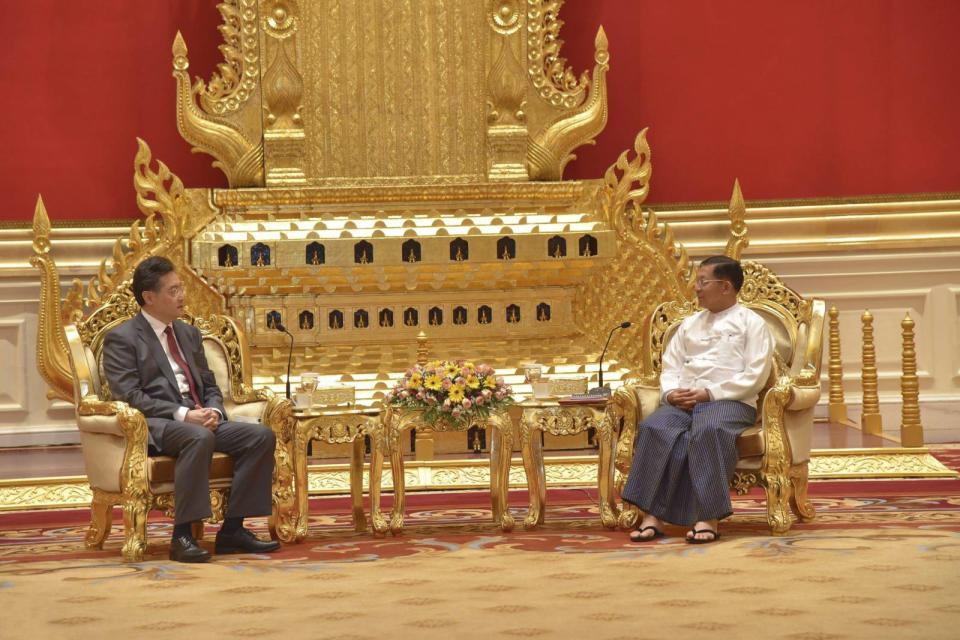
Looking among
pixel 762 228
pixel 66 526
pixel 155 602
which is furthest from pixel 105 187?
pixel 155 602

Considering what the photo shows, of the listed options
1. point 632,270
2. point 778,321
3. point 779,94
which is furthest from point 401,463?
point 779,94

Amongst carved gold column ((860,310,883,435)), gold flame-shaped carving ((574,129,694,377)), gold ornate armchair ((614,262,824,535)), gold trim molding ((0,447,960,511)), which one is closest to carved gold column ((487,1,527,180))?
gold flame-shaped carving ((574,129,694,377))

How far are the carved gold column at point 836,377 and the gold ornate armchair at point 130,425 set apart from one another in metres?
3.62

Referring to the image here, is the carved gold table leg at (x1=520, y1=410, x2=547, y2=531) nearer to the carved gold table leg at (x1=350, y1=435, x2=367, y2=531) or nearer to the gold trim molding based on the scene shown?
the carved gold table leg at (x1=350, y1=435, x2=367, y2=531)

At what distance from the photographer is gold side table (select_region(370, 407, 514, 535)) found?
4883mm

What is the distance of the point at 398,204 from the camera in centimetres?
733

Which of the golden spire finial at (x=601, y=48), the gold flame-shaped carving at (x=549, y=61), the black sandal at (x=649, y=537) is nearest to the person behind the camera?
the black sandal at (x=649, y=537)

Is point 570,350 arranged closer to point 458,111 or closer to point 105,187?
point 458,111

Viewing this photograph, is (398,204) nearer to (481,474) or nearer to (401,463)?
(481,474)

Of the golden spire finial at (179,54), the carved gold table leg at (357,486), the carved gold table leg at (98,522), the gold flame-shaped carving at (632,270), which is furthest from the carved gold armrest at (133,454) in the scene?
the gold flame-shaped carving at (632,270)

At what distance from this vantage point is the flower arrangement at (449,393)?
4.87 m

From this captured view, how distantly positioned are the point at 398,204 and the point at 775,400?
10.3 feet

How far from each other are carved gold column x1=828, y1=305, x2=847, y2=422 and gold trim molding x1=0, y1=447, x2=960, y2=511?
1298 millimetres

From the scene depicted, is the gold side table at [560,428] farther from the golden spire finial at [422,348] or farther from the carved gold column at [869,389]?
the carved gold column at [869,389]
